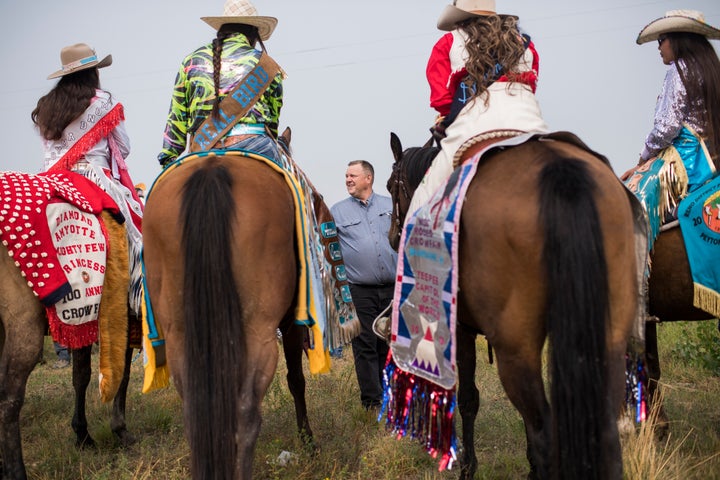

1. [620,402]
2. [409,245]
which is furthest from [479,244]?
[620,402]

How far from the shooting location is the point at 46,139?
5141 millimetres

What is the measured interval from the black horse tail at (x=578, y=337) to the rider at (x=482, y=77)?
101 centimetres

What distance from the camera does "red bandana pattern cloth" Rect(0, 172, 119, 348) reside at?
12.6 ft

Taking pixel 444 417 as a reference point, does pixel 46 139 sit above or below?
above

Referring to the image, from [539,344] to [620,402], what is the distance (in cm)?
39

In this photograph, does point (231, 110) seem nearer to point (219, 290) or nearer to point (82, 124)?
point (219, 290)

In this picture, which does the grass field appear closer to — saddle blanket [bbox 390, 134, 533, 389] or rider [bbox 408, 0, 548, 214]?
saddle blanket [bbox 390, 134, 533, 389]

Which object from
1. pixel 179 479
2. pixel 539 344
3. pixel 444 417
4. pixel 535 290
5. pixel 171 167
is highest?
pixel 171 167

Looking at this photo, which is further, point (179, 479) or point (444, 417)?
point (179, 479)

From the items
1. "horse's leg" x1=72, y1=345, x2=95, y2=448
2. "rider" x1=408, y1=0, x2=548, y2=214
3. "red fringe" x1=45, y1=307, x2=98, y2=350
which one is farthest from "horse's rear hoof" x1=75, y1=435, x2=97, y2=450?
"rider" x1=408, y1=0, x2=548, y2=214

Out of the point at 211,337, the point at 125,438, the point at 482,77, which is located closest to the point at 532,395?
the point at 211,337

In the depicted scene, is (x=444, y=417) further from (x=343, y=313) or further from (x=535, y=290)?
(x=343, y=313)

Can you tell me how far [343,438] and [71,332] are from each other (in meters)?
2.22

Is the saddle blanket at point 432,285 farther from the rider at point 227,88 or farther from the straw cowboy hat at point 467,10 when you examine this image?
the rider at point 227,88
